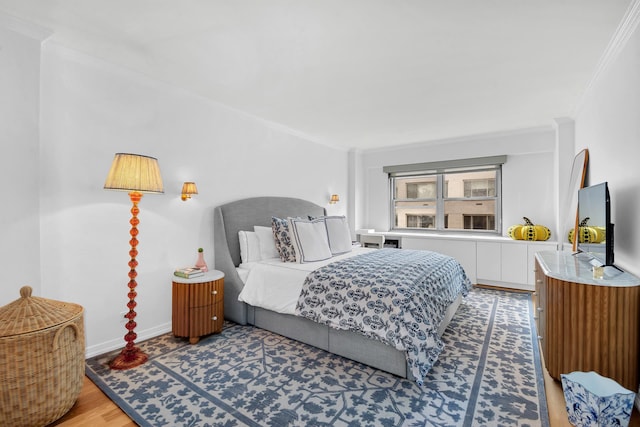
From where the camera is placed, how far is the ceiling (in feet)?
6.32

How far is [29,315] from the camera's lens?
167 cm

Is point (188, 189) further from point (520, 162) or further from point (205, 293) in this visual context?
point (520, 162)

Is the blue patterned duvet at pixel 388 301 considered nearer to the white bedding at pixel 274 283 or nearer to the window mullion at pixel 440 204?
the white bedding at pixel 274 283

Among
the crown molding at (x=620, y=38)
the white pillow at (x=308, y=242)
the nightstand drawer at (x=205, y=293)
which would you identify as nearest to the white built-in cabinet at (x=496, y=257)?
the crown molding at (x=620, y=38)

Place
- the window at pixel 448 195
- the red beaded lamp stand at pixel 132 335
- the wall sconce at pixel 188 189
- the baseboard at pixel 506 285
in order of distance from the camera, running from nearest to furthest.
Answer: the red beaded lamp stand at pixel 132 335 → the wall sconce at pixel 188 189 → the baseboard at pixel 506 285 → the window at pixel 448 195

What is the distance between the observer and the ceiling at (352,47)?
1926 millimetres

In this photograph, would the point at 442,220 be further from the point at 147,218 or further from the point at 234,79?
the point at 147,218

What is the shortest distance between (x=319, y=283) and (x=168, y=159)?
1932 millimetres

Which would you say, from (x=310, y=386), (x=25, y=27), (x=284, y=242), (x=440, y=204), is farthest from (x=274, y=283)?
(x=440, y=204)

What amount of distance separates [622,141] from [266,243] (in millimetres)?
3273

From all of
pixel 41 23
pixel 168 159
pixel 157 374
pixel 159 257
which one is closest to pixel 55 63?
pixel 41 23

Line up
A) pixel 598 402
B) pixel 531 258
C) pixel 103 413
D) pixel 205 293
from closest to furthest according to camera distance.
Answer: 1. pixel 598 402
2. pixel 103 413
3. pixel 205 293
4. pixel 531 258

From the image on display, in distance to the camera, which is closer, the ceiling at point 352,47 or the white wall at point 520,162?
the ceiling at point 352,47

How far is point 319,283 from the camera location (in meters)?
2.63
